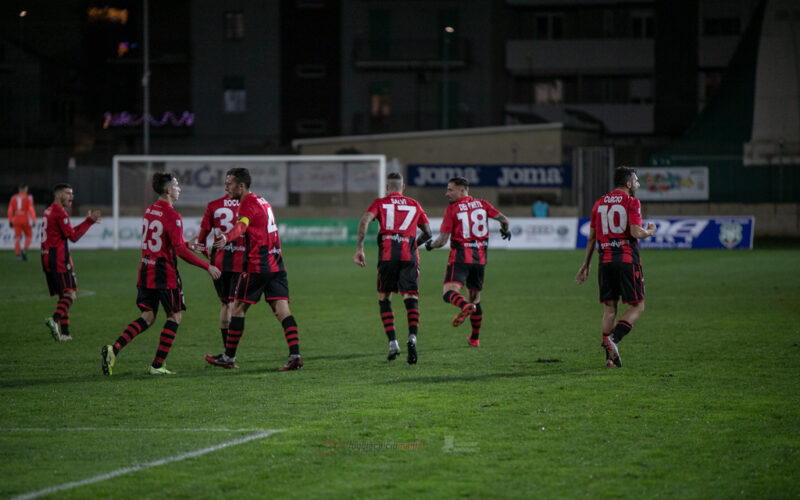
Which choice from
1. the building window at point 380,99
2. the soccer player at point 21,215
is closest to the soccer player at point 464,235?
the soccer player at point 21,215

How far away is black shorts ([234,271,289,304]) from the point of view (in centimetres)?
950

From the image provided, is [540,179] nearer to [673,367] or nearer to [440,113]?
[440,113]

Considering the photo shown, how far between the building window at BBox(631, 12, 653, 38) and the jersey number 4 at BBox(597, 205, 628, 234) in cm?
4816

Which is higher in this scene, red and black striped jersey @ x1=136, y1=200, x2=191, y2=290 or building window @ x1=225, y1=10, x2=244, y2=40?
building window @ x1=225, y1=10, x2=244, y2=40

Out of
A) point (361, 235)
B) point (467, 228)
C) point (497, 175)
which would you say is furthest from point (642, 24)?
point (361, 235)

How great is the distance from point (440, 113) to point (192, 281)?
32.1 metres

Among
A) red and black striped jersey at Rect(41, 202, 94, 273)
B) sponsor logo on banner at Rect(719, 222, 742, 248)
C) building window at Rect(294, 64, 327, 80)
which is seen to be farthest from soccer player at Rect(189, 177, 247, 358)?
building window at Rect(294, 64, 327, 80)

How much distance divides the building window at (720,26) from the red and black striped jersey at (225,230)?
48146 millimetres

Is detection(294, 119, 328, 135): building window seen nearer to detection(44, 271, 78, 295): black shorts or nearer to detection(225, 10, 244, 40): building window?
detection(225, 10, 244, 40): building window

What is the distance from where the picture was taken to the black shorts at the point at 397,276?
10.4m

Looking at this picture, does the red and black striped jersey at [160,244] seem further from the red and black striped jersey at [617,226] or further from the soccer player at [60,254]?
the red and black striped jersey at [617,226]

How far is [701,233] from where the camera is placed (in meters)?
30.3

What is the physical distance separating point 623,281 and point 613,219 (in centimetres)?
61

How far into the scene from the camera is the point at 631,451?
6.18 metres
